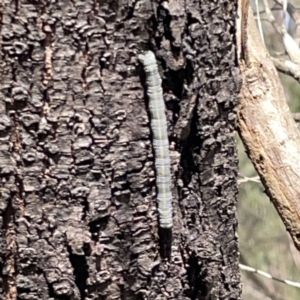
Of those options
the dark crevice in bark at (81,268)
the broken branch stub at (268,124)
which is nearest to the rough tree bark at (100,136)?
the dark crevice in bark at (81,268)

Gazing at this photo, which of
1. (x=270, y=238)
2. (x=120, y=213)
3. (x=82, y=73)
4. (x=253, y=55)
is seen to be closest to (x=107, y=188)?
(x=120, y=213)

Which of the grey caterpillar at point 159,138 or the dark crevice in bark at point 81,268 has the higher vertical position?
the grey caterpillar at point 159,138

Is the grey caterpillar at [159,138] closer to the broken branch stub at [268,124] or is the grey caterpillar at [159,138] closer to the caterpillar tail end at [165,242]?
the caterpillar tail end at [165,242]

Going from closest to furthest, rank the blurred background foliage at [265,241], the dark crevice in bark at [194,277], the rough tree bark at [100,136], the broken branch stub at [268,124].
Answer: the rough tree bark at [100,136], the dark crevice in bark at [194,277], the broken branch stub at [268,124], the blurred background foliage at [265,241]

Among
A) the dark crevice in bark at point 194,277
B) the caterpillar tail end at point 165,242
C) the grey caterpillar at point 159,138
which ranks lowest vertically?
the dark crevice in bark at point 194,277

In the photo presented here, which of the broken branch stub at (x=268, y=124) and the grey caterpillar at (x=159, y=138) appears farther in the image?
the broken branch stub at (x=268, y=124)

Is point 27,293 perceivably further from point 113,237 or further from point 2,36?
point 2,36

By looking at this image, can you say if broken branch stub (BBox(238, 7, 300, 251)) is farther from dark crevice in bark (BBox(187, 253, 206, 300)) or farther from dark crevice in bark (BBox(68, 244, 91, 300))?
dark crevice in bark (BBox(68, 244, 91, 300))

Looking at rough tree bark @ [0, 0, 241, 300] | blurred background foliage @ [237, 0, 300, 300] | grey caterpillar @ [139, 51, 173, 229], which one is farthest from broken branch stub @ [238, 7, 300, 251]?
blurred background foliage @ [237, 0, 300, 300]
